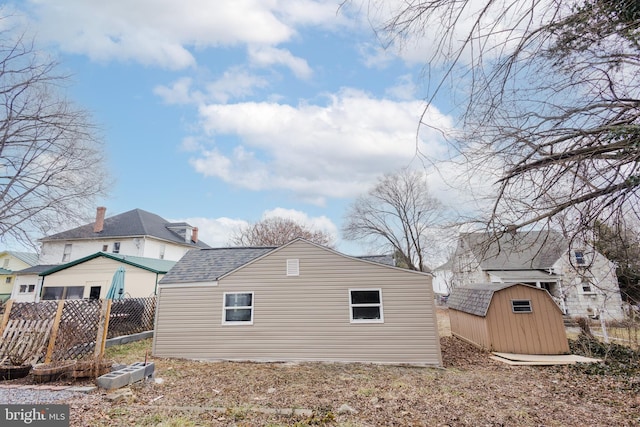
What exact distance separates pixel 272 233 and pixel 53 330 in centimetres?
2362

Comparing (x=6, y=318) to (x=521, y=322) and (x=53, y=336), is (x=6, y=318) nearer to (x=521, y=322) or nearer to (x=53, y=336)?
(x=53, y=336)

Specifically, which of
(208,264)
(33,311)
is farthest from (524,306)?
(33,311)

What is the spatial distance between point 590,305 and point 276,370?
22227 mm

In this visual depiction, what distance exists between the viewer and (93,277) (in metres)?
16.5

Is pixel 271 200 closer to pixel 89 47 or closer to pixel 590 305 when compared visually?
pixel 89 47

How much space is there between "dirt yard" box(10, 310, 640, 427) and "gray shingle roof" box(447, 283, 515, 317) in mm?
2800

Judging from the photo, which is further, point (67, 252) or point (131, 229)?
point (67, 252)

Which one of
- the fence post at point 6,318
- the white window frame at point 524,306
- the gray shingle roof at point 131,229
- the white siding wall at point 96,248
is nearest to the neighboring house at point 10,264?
the white siding wall at point 96,248

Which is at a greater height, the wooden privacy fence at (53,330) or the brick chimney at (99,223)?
the brick chimney at (99,223)

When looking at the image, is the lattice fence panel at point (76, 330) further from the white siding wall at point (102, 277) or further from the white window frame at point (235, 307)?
the white siding wall at point (102, 277)

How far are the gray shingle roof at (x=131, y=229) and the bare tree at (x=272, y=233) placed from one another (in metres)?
5.07

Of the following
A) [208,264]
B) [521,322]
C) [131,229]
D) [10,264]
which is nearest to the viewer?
[521,322]

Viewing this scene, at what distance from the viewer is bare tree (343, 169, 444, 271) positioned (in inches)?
1096

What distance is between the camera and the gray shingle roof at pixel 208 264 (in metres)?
10.3
